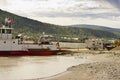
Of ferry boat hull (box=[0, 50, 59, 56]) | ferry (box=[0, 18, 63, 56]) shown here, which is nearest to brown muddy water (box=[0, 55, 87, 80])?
ferry boat hull (box=[0, 50, 59, 56])

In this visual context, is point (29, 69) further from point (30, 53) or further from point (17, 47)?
point (30, 53)

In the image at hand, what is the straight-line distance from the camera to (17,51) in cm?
6475

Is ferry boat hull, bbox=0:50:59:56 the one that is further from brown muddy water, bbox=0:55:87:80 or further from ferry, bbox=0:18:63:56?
brown muddy water, bbox=0:55:87:80

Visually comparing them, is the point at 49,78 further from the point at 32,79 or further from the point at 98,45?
the point at 98,45

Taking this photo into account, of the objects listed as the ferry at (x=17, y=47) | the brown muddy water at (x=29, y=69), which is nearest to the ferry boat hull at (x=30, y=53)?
the ferry at (x=17, y=47)

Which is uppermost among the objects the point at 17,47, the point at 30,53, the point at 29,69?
the point at 17,47

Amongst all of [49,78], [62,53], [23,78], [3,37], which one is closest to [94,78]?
[49,78]

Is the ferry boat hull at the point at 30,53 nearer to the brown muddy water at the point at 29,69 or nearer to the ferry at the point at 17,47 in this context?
the ferry at the point at 17,47

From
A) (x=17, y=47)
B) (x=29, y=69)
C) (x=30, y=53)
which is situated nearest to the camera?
(x=29, y=69)

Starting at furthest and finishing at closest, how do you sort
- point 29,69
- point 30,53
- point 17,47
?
point 30,53
point 17,47
point 29,69

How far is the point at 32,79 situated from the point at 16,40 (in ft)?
117

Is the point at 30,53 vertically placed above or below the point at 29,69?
above

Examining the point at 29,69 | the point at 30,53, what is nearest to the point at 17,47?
the point at 30,53

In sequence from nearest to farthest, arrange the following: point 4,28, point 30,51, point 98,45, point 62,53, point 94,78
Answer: point 94,78, point 4,28, point 30,51, point 62,53, point 98,45
